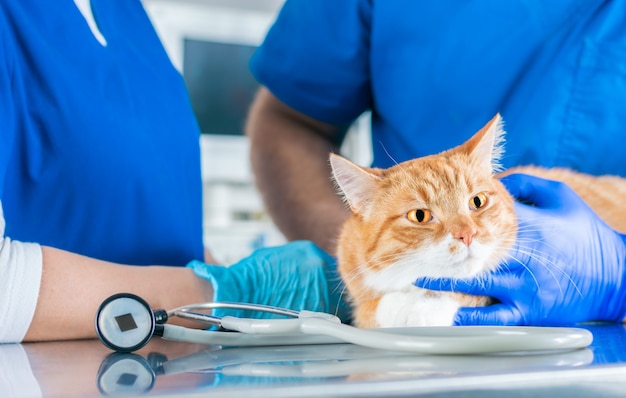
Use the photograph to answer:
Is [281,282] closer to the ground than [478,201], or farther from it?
closer to the ground

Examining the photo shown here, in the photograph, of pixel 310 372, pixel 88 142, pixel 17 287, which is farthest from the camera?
pixel 88 142

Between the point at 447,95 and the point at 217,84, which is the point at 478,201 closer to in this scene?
the point at 447,95

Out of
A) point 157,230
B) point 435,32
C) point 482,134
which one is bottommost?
point 157,230

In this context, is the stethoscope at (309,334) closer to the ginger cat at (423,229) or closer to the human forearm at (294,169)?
the ginger cat at (423,229)

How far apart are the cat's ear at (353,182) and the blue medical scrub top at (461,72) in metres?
0.43

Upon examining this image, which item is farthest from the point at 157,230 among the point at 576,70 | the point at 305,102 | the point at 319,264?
the point at 576,70

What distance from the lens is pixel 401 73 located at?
1.24m

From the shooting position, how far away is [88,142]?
2.96ft

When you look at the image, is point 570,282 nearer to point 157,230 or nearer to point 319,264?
point 319,264

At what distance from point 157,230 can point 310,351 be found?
0.61 metres

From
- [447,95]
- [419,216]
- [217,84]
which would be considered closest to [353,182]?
[419,216]

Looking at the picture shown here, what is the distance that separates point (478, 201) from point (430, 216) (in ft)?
0.24

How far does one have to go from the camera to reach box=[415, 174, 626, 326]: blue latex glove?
2.25ft

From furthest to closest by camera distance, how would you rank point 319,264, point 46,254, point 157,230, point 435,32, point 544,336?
1. point 435,32
2. point 157,230
3. point 319,264
4. point 46,254
5. point 544,336
